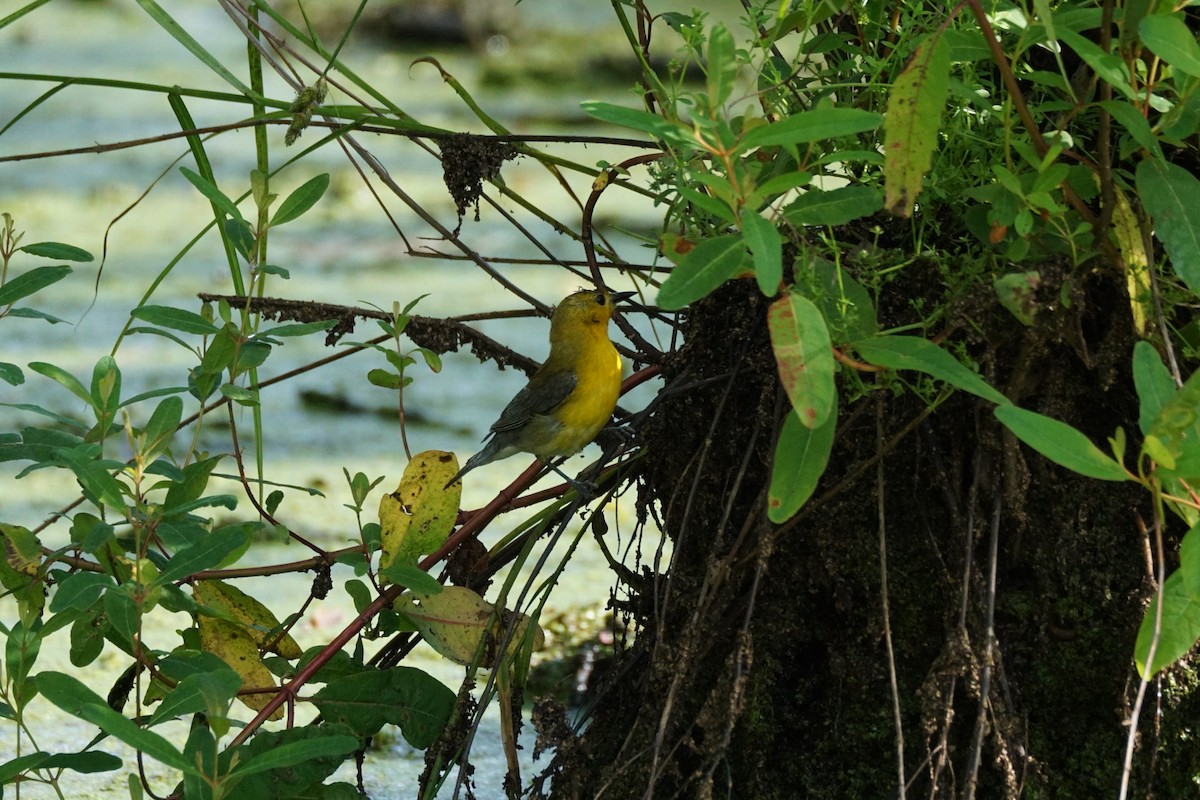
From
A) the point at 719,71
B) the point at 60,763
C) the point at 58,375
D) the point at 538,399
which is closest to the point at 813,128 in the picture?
the point at 719,71

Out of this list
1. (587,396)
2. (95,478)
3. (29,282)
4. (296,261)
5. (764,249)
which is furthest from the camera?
(296,261)

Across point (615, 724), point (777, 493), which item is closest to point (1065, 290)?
point (777, 493)

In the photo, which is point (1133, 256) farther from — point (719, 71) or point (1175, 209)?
point (719, 71)

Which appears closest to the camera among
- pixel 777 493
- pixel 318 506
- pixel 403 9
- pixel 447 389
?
pixel 777 493

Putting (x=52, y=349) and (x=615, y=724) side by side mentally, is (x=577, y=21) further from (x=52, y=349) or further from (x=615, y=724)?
(x=615, y=724)

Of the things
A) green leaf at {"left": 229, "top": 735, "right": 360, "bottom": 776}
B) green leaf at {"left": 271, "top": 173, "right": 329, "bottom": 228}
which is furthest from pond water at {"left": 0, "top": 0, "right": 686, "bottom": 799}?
green leaf at {"left": 229, "top": 735, "right": 360, "bottom": 776}

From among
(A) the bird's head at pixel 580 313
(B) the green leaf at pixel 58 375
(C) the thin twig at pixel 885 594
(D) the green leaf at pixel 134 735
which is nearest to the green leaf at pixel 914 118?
(C) the thin twig at pixel 885 594

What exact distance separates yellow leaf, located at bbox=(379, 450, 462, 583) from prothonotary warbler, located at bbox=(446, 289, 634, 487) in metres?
0.69

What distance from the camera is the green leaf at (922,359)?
3.70 ft

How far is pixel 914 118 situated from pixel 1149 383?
298 millimetres

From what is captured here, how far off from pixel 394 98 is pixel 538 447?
18.1 feet

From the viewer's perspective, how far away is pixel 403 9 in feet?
28.9

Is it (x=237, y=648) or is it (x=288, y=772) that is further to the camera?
(x=237, y=648)

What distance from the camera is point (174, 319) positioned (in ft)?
5.31
